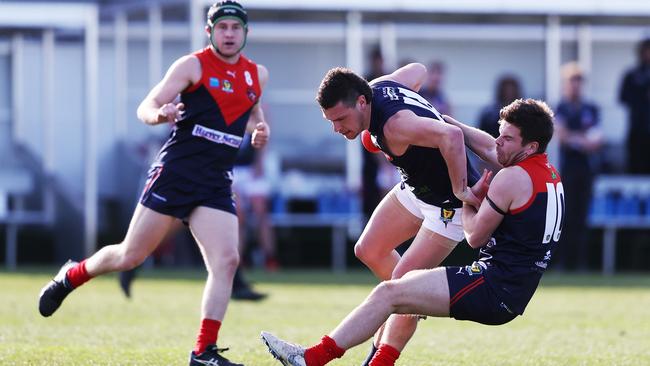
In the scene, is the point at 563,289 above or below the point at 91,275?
below

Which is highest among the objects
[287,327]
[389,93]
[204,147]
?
[389,93]

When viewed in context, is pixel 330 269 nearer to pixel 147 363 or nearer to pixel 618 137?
pixel 618 137

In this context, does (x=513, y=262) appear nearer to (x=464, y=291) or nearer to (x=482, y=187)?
(x=464, y=291)

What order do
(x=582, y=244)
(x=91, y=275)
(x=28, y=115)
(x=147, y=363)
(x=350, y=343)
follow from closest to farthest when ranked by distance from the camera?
(x=350, y=343) → (x=147, y=363) → (x=91, y=275) → (x=582, y=244) → (x=28, y=115)

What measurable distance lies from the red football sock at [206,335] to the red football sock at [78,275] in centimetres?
112

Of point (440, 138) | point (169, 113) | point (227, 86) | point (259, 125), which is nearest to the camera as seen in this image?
point (440, 138)

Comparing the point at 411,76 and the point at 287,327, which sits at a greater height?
the point at 411,76

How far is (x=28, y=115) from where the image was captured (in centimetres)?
1948

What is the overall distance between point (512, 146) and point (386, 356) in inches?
51.5

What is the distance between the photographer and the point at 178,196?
7691 mm

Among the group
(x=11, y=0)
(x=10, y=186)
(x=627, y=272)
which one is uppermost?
(x=11, y=0)

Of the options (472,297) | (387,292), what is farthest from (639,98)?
(387,292)

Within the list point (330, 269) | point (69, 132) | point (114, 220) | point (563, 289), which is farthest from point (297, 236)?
point (563, 289)

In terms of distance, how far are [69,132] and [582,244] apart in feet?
25.9
